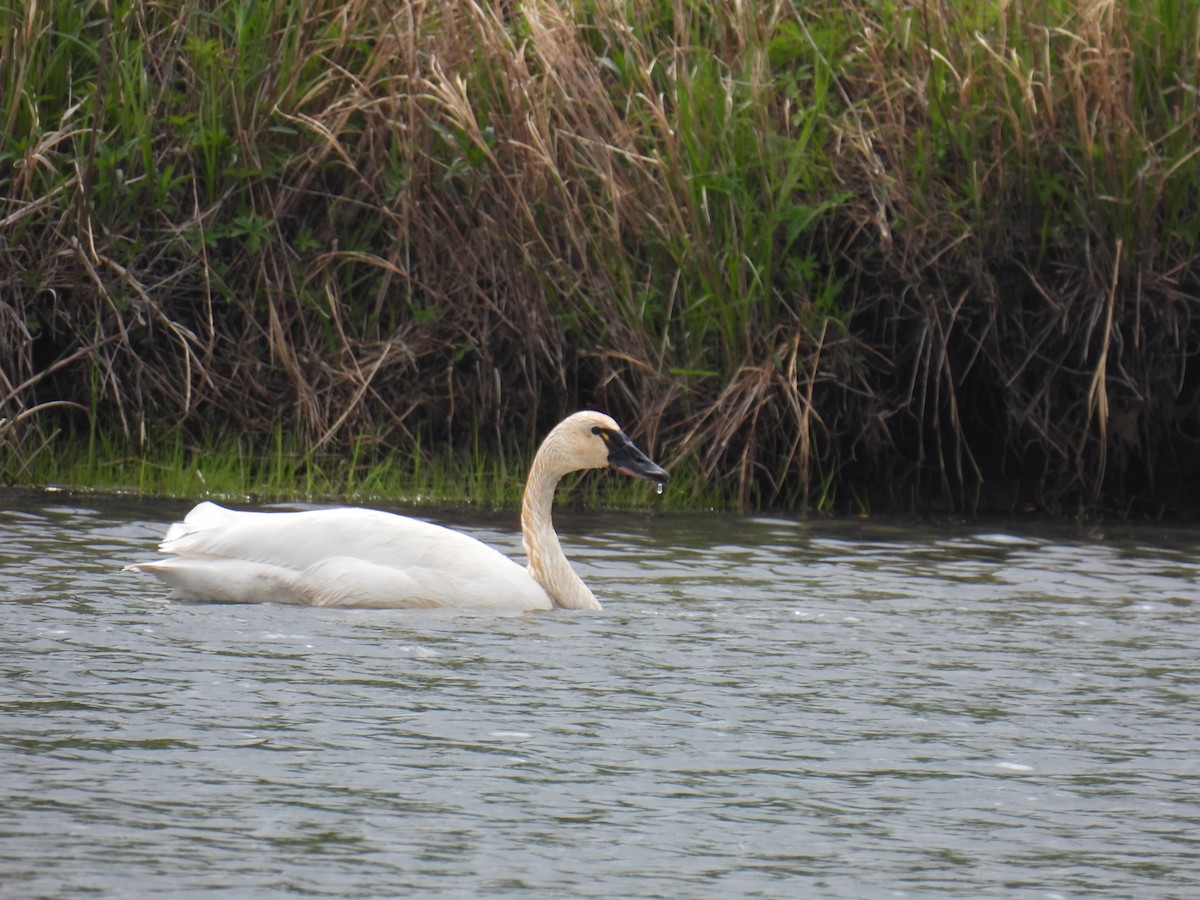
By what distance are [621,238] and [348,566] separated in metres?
3.27

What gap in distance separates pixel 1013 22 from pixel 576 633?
14.8 feet

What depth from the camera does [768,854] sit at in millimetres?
4250

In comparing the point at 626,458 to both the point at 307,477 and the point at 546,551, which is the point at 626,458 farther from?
the point at 307,477

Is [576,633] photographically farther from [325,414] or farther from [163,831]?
[325,414]

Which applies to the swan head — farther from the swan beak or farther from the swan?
the swan

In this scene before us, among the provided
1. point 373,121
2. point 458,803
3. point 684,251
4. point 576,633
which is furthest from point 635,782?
point 373,121

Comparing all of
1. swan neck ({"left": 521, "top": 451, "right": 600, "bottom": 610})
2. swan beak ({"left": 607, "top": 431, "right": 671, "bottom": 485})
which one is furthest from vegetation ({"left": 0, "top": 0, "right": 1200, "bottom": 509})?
swan neck ({"left": 521, "top": 451, "right": 600, "bottom": 610})

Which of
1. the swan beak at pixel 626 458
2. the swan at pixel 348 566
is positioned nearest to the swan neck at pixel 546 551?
the swan at pixel 348 566

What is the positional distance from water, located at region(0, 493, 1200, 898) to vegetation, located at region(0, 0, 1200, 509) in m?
1.87

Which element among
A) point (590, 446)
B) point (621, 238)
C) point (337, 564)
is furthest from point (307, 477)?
point (337, 564)

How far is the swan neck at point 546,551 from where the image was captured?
7367 mm

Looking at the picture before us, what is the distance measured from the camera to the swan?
711 cm

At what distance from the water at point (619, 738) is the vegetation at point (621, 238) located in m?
1.87

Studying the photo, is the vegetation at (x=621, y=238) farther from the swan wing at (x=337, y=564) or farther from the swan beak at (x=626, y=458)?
the swan wing at (x=337, y=564)
